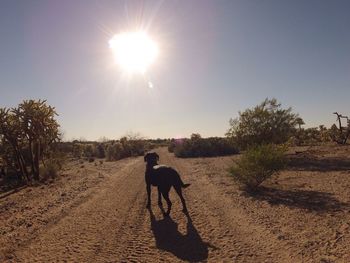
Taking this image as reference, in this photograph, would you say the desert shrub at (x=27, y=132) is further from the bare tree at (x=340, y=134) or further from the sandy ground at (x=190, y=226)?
the bare tree at (x=340, y=134)

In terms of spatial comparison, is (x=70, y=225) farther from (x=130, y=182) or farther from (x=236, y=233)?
(x=130, y=182)

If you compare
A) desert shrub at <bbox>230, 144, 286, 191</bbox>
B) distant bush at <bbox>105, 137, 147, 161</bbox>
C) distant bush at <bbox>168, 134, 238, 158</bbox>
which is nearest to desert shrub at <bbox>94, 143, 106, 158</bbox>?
distant bush at <bbox>105, 137, 147, 161</bbox>

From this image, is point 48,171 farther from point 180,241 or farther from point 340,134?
point 340,134

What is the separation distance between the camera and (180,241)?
27.2 ft

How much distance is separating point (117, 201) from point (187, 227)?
15.7 feet

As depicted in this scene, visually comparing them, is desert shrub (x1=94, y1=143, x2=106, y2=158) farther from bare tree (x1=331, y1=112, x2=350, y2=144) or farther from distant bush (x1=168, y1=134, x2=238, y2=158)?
bare tree (x1=331, y1=112, x2=350, y2=144)

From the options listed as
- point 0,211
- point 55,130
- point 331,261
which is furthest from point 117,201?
point 55,130

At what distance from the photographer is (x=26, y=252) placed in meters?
8.02

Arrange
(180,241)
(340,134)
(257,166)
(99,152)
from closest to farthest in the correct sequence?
1. (180,241)
2. (257,166)
3. (340,134)
4. (99,152)

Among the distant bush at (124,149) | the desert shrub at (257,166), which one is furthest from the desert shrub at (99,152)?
the desert shrub at (257,166)

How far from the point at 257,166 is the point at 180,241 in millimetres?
6849

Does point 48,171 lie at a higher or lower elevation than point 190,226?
higher

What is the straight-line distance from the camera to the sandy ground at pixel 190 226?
740 centimetres

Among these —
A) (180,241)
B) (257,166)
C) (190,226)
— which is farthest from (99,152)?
(180,241)
